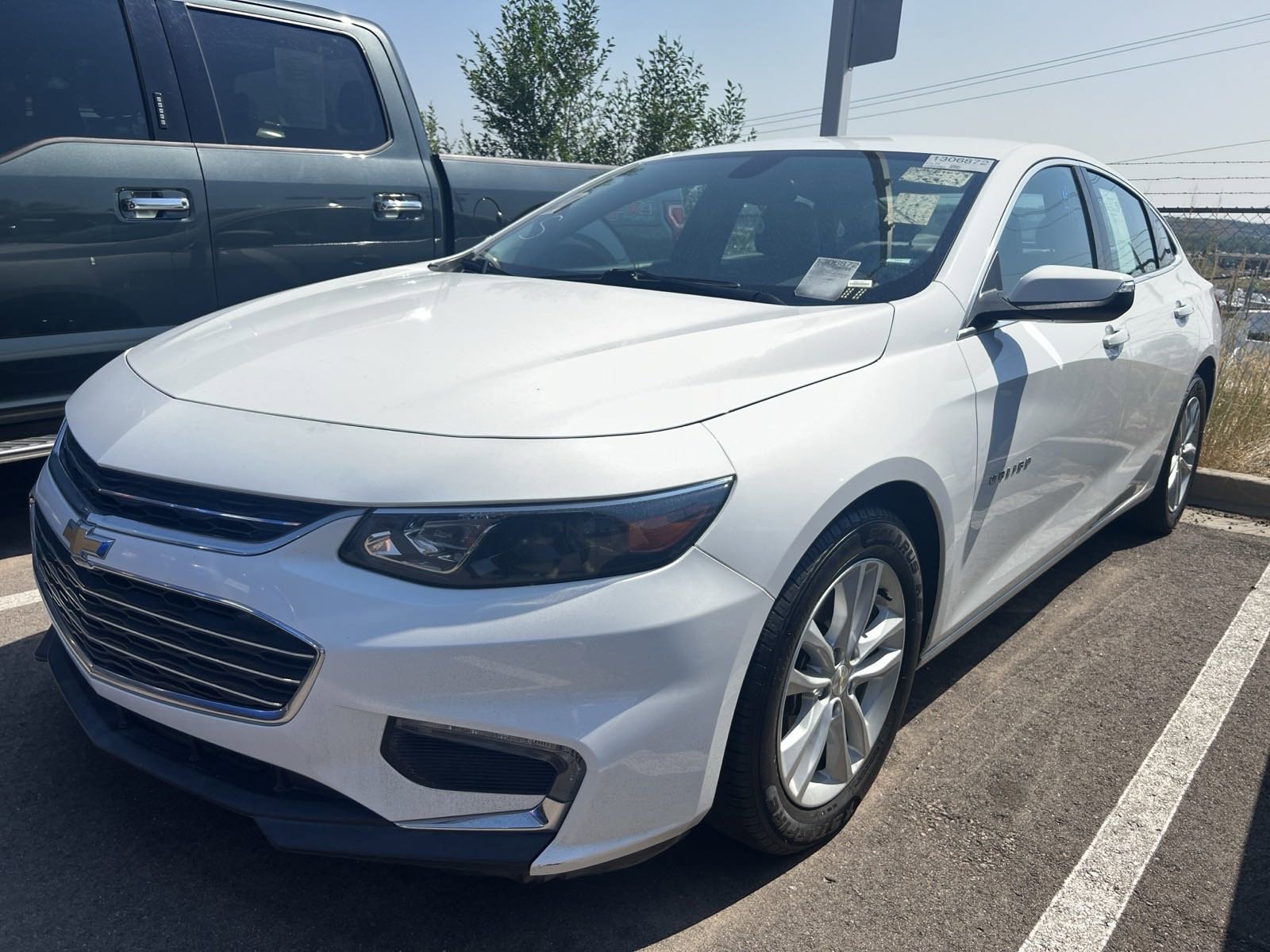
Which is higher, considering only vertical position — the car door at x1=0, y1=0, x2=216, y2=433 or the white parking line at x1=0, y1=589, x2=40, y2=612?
the car door at x1=0, y1=0, x2=216, y2=433

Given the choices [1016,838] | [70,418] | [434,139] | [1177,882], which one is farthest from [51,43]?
[434,139]

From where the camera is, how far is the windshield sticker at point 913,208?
281cm

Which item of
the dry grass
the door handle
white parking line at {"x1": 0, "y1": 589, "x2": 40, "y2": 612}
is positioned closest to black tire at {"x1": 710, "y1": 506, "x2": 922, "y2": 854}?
the door handle

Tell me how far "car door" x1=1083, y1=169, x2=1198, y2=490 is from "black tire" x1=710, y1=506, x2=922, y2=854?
169 cm

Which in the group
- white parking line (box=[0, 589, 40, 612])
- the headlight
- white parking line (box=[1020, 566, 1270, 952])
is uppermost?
the headlight

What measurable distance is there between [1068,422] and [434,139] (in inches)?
568

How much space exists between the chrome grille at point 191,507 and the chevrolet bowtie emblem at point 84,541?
34mm

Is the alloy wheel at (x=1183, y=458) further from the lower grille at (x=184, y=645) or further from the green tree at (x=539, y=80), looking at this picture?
the green tree at (x=539, y=80)

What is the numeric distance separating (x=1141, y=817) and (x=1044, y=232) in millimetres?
1741

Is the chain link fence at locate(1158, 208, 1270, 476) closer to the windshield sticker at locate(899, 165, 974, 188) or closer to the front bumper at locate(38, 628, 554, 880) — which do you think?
the windshield sticker at locate(899, 165, 974, 188)

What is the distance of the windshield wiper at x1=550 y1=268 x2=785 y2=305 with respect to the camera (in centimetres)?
261

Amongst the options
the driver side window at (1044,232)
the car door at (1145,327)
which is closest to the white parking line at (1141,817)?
the car door at (1145,327)

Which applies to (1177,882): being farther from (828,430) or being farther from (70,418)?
(70,418)

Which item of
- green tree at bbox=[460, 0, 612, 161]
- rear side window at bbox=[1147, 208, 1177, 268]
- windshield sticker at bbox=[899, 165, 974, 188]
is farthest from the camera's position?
green tree at bbox=[460, 0, 612, 161]
